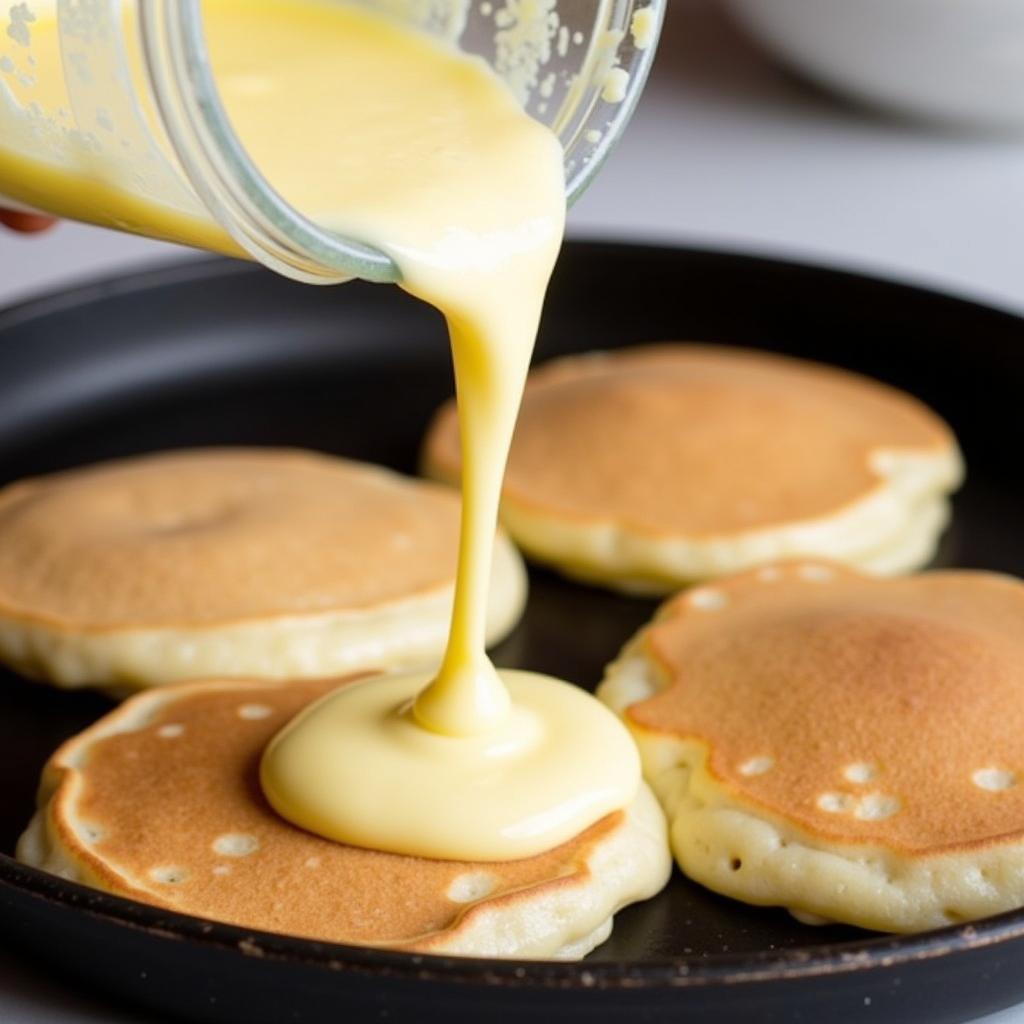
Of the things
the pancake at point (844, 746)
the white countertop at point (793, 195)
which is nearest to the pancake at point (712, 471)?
the pancake at point (844, 746)

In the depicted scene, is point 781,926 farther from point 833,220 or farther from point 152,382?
point 833,220

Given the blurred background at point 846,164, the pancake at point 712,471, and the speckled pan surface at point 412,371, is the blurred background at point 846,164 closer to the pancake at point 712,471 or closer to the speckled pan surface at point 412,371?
the speckled pan surface at point 412,371

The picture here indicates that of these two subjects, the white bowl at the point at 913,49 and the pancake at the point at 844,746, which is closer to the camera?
the pancake at the point at 844,746

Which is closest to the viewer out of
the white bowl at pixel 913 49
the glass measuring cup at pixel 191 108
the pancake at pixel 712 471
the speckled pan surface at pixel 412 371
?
the glass measuring cup at pixel 191 108

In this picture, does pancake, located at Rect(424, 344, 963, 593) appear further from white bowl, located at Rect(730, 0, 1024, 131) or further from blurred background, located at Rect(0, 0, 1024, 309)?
white bowl, located at Rect(730, 0, 1024, 131)

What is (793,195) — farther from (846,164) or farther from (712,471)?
(712,471)

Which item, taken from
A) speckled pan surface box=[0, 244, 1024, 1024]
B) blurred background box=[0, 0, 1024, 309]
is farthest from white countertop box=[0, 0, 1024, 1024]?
speckled pan surface box=[0, 244, 1024, 1024]
